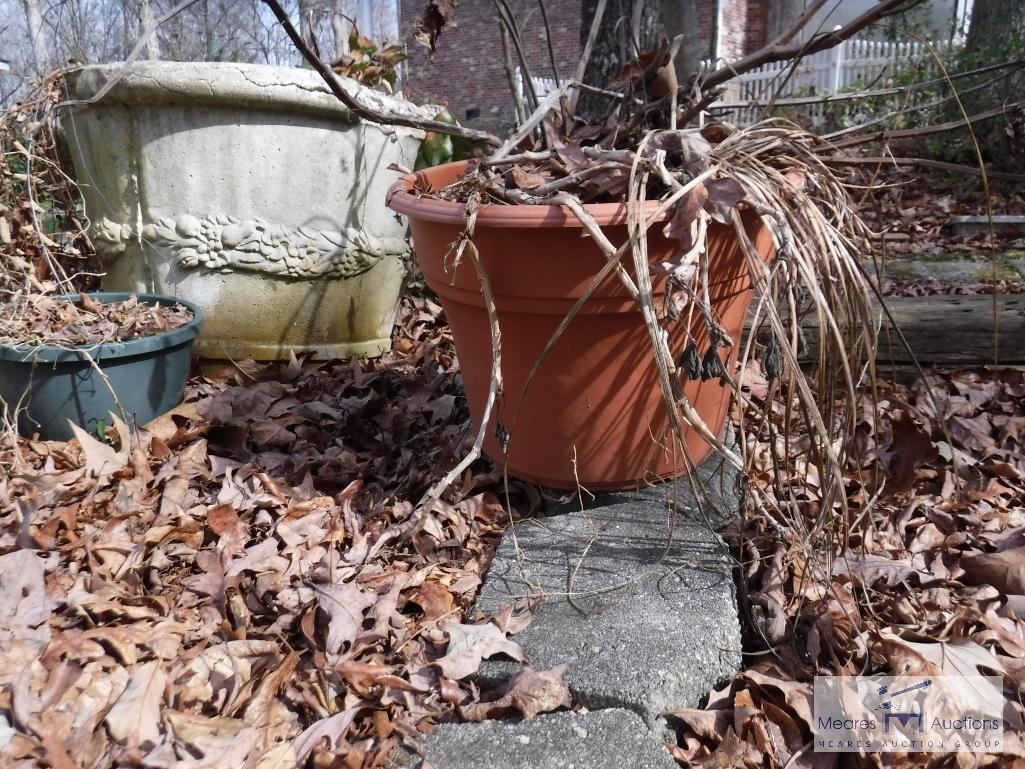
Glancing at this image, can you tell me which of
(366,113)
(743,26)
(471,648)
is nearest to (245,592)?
(471,648)

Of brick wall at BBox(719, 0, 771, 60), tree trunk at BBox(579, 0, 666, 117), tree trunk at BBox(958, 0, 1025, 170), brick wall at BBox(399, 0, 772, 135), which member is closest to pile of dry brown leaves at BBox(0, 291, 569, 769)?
tree trunk at BBox(579, 0, 666, 117)

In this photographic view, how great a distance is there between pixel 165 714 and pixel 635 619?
77 cm

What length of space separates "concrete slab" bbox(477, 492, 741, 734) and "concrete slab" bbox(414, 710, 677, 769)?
46 mm

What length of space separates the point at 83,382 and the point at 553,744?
65.2 inches

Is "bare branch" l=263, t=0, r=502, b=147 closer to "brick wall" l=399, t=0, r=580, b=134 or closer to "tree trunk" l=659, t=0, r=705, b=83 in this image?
"tree trunk" l=659, t=0, r=705, b=83

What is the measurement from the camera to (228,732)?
3.68ft

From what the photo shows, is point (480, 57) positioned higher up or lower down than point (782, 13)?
lower down

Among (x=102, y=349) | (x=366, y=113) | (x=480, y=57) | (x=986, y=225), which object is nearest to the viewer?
(x=366, y=113)

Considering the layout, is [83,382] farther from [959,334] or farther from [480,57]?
[480,57]

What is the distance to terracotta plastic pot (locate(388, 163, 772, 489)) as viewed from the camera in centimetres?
137

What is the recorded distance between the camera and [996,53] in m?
6.38

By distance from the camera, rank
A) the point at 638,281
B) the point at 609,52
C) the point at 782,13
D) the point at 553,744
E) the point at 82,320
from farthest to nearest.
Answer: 1. the point at 782,13
2. the point at 609,52
3. the point at 82,320
4. the point at 638,281
5. the point at 553,744

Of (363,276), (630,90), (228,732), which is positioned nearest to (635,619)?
(228,732)

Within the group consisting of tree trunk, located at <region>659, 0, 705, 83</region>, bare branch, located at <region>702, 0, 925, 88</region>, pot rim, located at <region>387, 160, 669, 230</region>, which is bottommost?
pot rim, located at <region>387, 160, 669, 230</region>
